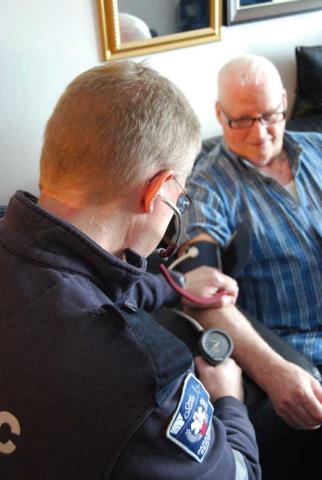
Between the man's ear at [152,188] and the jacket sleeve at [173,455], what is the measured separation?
27 centimetres

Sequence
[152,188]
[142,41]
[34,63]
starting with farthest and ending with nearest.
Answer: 1. [142,41]
2. [34,63]
3. [152,188]

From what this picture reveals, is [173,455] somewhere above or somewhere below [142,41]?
below

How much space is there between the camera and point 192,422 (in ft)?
2.16

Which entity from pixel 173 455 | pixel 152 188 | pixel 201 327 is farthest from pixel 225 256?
pixel 173 455

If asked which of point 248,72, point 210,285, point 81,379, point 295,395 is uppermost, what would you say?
point 248,72

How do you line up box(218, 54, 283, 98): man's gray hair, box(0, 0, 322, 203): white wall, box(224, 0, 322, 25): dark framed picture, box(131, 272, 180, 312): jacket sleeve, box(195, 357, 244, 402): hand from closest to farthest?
box(195, 357, 244, 402): hand
box(131, 272, 180, 312): jacket sleeve
box(0, 0, 322, 203): white wall
box(218, 54, 283, 98): man's gray hair
box(224, 0, 322, 25): dark framed picture

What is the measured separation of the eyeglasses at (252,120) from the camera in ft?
4.91

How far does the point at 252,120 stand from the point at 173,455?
1.14 meters

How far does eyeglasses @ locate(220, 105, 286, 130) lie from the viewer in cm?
150

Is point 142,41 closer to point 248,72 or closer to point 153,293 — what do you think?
point 248,72

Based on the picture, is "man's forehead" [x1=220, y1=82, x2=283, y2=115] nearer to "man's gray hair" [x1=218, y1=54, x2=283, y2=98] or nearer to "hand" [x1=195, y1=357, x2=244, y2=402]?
"man's gray hair" [x1=218, y1=54, x2=283, y2=98]

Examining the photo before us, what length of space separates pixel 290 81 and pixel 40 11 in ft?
4.00

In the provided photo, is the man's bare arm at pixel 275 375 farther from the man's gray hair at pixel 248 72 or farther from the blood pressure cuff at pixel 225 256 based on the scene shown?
the man's gray hair at pixel 248 72

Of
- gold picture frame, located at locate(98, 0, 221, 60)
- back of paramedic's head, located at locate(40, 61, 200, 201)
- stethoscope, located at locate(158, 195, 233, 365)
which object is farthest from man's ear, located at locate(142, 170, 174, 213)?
gold picture frame, located at locate(98, 0, 221, 60)
